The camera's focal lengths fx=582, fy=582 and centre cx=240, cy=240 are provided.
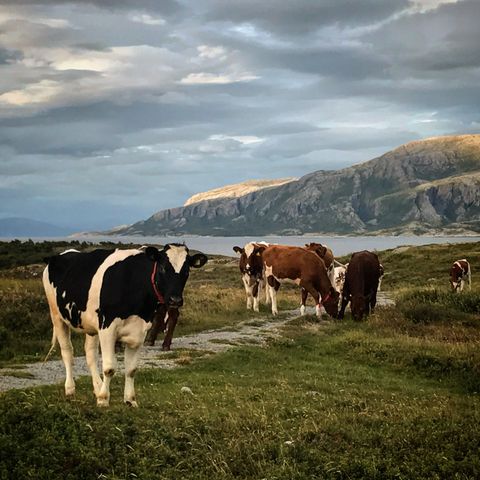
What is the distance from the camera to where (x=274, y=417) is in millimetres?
10883

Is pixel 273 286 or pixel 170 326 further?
pixel 273 286

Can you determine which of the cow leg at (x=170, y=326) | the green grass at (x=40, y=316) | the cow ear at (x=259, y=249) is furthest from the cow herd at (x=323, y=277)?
the cow leg at (x=170, y=326)

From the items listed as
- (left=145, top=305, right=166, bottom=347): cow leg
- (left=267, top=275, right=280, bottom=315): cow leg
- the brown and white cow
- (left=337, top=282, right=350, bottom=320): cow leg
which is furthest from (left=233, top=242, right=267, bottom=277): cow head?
(left=145, top=305, right=166, bottom=347): cow leg

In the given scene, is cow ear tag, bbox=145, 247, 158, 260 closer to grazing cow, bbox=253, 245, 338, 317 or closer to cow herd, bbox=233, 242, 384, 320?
cow herd, bbox=233, 242, 384, 320

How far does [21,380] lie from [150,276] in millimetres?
5981

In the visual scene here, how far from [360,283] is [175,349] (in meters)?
10.9

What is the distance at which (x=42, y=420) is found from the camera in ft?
27.9

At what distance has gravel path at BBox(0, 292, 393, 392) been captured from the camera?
50.2 ft

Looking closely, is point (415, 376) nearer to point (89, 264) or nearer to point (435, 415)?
point (435, 415)

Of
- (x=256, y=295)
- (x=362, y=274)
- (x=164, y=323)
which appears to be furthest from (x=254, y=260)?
(x=164, y=323)

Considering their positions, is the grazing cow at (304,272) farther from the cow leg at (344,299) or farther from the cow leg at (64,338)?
the cow leg at (64,338)

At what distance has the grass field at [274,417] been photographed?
8.07 metres

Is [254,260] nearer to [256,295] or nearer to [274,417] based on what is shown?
[256,295]

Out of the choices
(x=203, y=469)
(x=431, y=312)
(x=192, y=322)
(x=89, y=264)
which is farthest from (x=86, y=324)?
(x=431, y=312)
